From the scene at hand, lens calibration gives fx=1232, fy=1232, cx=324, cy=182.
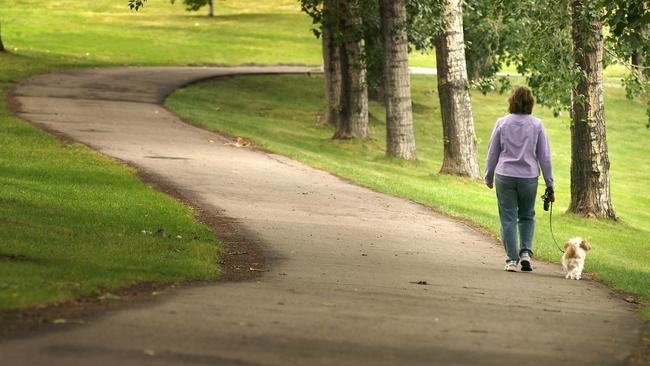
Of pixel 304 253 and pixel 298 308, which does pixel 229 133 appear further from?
pixel 298 308

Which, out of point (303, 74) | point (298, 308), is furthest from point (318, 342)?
point (303, 74)

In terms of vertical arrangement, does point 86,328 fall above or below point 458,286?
above

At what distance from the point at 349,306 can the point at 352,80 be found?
27.0 m

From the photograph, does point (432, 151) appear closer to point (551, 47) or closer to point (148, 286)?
point (551, 47)

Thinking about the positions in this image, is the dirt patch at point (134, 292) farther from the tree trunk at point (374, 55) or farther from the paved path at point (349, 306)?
the tree trunk at point (374, 55)

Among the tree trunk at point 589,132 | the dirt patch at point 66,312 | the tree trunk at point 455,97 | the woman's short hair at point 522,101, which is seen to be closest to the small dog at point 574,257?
the woman's short hair at point 522,101

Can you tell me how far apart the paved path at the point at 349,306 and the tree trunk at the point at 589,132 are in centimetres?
505

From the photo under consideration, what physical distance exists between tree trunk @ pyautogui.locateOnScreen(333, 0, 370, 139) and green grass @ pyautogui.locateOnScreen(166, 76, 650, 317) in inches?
26.0

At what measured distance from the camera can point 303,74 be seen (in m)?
59.9

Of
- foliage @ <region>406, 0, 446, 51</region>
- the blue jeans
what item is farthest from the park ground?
foliage @ <region>406, 0, 446, 51</region>

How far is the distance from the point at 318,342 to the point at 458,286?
13.0ft

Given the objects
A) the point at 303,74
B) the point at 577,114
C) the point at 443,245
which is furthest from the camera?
the point at 303,74

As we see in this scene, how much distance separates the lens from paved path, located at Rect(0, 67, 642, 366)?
7.83 meters

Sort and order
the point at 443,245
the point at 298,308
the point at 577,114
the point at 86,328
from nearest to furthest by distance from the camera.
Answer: the point at 86,328 < the point at 298,308 < the point at 443,245 < the point at 577,114
